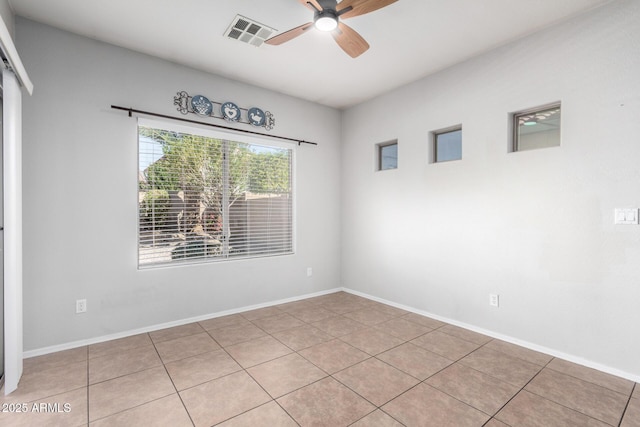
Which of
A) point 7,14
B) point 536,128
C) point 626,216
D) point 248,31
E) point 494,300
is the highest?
point 248,31

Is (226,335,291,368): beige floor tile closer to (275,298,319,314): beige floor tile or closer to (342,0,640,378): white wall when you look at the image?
(275,298,319,314): beige floor tile

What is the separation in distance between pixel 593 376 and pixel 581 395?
389 mm

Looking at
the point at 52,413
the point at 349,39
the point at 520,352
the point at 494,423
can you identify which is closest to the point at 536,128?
the point at 349,39

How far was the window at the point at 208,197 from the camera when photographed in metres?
3.29

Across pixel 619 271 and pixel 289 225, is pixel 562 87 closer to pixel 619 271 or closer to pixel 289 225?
pixel 619 271

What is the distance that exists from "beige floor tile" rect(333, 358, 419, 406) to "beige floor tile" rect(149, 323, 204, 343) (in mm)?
1697

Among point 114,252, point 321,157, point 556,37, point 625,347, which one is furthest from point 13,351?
point 556,37

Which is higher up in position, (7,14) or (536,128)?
(7,14)

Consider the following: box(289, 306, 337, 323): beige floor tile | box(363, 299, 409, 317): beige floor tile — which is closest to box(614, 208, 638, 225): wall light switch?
box(363, 299, 409, 317): beige floor tile

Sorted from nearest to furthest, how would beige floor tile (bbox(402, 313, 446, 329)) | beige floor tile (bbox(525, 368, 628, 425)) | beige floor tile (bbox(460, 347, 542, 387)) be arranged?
beige floor tile (bbox(525, 368, 628, 425)) < beige floor tile (bbox(460, 347, 542, 387)) < beige floor tile (bbox(402, 313, 446, 329))

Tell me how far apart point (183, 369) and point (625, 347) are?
3481 millimetres

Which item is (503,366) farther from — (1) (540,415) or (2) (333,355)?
(2) (333,355)

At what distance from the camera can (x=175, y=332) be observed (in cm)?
321

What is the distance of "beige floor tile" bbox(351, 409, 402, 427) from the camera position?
183 centimetres
